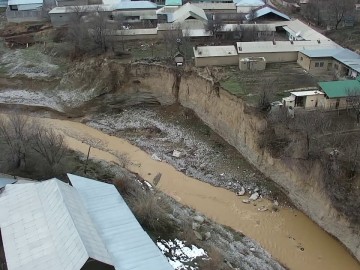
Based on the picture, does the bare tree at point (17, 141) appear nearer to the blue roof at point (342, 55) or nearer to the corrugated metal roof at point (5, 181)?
the corrugated metal roof at point (5, 181)

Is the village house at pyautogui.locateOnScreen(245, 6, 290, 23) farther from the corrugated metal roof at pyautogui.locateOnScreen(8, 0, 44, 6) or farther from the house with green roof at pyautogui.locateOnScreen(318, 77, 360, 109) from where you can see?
the corrugated metal roof at pyautogui.locateOnScreen(8, 0, 44, 6)

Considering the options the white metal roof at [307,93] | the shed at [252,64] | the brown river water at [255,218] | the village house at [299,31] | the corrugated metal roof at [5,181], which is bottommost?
the brown river water at [255,218]

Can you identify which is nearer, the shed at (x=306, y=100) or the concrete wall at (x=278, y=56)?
the shed at (x=306, y=100)

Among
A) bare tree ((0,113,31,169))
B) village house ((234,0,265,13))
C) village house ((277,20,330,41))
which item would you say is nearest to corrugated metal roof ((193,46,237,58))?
village house ((277,20,330,41))

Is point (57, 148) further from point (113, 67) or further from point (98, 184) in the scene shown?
point (113, 67)

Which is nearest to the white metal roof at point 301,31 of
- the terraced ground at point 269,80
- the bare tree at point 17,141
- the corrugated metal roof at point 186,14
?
the terraced ground at point 269,80

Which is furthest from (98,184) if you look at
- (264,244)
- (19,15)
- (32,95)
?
(19,15)

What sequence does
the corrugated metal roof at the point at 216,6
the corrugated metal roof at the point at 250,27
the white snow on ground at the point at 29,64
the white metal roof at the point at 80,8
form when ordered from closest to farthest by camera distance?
the corrugated metal roof at the point at 250,27, the white snow on ground at the point at 29,64, the white metal roof at the point at 80,8, the corrugated metal roof at the point at 216,6
